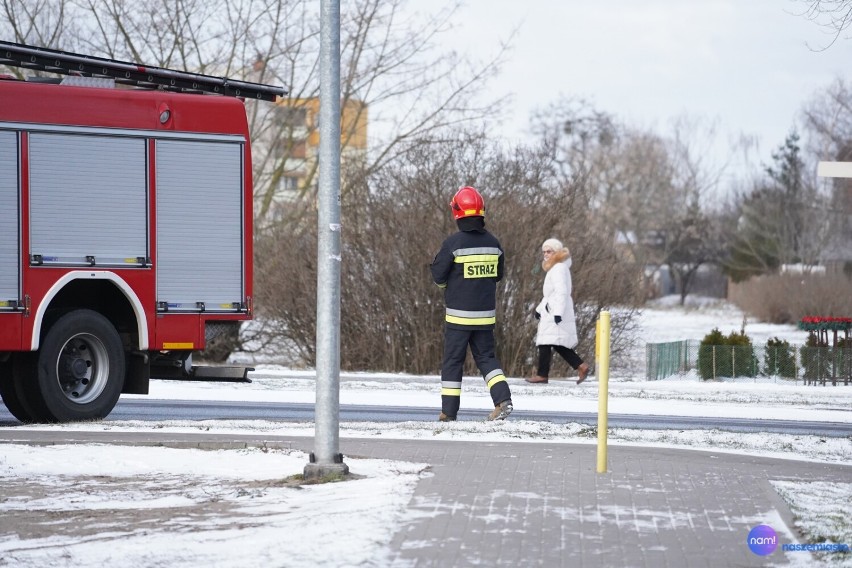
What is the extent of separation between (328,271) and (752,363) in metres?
13.8

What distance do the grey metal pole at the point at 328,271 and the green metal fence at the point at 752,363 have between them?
1302 centimetres

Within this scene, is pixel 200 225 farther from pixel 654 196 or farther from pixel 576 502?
pixel 654 196

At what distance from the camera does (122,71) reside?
39.3 ft

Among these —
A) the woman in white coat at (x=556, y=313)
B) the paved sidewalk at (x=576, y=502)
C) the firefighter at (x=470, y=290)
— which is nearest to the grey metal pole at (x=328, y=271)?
the paved sidewalk at (x=576, y=502)

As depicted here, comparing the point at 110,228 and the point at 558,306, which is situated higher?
the point at 110,228

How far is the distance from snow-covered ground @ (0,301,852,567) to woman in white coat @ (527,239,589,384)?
1.81 meters

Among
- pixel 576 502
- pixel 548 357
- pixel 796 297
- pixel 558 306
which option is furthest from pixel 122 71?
pixel 796 297

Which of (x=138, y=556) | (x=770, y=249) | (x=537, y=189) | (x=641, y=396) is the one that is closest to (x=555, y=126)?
(x=770, y=249)

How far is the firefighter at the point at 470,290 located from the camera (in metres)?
11.2

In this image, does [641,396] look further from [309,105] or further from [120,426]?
[309,105]

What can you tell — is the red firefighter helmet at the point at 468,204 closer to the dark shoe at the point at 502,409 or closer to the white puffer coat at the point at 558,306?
the dark shoe at the point at 502,409

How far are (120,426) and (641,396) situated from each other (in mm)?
6712

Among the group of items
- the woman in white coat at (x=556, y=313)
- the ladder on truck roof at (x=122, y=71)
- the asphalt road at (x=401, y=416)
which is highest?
the ladder on truck roof at (x=122, y=71)

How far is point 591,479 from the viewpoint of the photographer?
26.6ft
